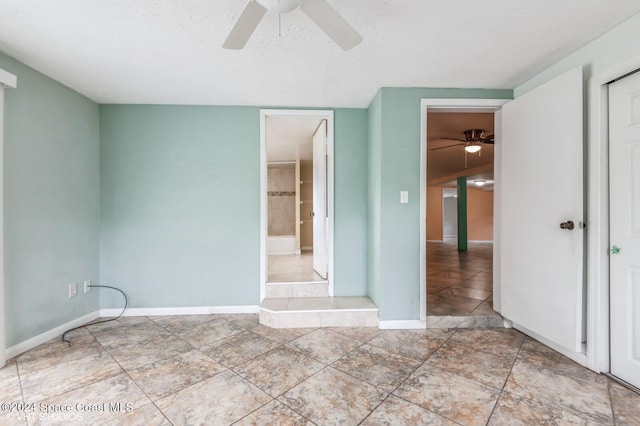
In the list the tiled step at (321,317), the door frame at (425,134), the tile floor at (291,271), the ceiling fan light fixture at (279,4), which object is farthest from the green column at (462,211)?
the ceiling fan light fixture at (279,4)

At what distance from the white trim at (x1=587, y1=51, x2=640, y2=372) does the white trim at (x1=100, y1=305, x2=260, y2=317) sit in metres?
2.93

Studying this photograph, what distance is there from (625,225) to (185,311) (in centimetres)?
390

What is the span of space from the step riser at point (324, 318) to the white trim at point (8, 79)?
279cm

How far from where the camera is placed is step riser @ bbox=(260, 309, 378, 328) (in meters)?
2.78

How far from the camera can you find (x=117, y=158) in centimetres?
310

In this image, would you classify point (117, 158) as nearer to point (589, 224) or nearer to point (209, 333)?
point (209, 333)

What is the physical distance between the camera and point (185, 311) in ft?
10.3

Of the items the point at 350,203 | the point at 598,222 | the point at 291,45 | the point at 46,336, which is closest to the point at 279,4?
the point at 291,45

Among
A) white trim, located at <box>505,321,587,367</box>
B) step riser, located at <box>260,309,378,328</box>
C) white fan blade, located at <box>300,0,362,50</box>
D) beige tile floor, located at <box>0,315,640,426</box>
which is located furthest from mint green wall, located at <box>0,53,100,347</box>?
white trim, located at <box>505,321,587,367</box>

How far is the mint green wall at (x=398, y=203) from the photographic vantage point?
8.93 ft

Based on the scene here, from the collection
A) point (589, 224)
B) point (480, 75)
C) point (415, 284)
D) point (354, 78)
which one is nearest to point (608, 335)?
point (589, 224)

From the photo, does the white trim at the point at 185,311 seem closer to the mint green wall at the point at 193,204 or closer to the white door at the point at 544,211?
the mint green wall at the point at 193,204

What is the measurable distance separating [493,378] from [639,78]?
2.15 meters

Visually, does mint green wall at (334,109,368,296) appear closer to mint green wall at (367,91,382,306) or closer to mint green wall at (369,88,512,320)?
mint green wall at (367,91,382,306)
